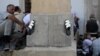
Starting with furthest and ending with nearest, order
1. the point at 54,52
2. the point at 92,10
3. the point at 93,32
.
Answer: the point at 92,10, the point at 93,32, the point at 54,52

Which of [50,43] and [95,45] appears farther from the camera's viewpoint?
[95,45]

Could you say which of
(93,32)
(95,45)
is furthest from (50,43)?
(93,32)

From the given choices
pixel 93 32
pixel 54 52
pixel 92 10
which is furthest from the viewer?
pixel 92 10

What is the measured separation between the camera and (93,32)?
16359mm

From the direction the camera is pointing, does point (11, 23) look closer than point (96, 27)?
Yes

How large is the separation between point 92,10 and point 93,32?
2.92m

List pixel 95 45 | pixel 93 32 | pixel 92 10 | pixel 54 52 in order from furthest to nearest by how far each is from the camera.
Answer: pixel 92 10 < pixel 93 32 < pixel 95 45 < pixel 54 52

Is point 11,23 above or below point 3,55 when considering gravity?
above

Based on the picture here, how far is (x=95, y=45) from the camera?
11.5 metres

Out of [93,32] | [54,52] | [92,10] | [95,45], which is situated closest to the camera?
[54,52]

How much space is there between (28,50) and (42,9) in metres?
0.78

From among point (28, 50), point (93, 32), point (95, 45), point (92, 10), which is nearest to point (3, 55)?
point (28, 50)

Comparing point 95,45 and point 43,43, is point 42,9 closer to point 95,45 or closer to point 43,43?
point 43,43

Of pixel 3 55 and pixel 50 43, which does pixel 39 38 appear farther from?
pixel 3 55
